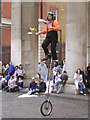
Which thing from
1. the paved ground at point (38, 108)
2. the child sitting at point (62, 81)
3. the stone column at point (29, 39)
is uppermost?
the stone column at point (29, 39)

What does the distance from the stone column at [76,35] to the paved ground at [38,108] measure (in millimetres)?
2512

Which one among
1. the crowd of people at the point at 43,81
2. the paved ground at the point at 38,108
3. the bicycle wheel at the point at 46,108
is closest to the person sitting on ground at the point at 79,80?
the crowd of people at the point at 43,81

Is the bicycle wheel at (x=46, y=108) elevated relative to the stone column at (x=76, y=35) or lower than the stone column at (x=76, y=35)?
lower

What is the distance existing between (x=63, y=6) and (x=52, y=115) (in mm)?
26820

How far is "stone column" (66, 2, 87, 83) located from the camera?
1488 cm

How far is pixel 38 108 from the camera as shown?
1143 centimetres

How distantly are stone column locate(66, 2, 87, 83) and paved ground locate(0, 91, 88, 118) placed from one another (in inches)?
98.9

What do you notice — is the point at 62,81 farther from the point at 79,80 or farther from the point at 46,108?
the point at 46,108

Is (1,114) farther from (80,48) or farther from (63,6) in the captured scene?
(63,6)

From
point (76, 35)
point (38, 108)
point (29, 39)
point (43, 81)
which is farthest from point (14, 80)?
point (38, 108)

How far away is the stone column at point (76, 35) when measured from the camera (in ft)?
48.8

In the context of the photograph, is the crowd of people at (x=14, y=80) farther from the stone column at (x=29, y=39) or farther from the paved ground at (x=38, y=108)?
the paved ground at (x=38, y=108)

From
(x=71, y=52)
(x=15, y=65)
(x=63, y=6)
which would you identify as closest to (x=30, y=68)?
(x=15, y=65)

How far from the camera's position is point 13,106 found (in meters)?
11.9
